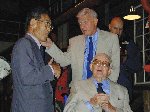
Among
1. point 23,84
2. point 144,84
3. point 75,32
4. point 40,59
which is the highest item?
point 75,32

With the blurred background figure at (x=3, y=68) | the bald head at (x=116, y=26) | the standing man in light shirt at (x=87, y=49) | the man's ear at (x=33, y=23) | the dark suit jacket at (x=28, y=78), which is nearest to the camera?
the dark suit jacket at (x=28, y=78)

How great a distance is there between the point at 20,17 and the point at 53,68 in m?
12.9

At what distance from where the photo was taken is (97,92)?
3146 mm

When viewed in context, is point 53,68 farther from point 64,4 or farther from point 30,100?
point 64,4

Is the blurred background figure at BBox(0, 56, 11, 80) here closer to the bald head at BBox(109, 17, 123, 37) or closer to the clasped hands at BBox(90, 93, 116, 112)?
the clasped hands at BBox(90, 93, 116, 112)

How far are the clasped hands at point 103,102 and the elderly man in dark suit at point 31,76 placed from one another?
0.49 metres

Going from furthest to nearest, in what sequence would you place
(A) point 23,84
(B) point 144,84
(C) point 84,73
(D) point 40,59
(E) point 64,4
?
(E) point 64,4 → (B) point 144,84 → (C) point 84,73 → (D) point 40,59 → (A) point 23,84

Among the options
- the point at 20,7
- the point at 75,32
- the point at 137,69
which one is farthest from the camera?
the point at 20,7

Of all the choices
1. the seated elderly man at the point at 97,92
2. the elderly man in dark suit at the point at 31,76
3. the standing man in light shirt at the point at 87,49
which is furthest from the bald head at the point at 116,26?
the elderly man in dark suit at the point at 31,76

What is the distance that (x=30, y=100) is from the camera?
2.57 m

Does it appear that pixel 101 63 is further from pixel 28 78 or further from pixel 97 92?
pixel 28 78

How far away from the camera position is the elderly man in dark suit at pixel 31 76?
8.21 feet

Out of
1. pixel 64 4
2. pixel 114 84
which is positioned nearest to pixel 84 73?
pixel 114 84

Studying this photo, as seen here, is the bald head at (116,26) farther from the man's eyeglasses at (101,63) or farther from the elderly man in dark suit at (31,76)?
the elderly man in dark suit at (31,76)
